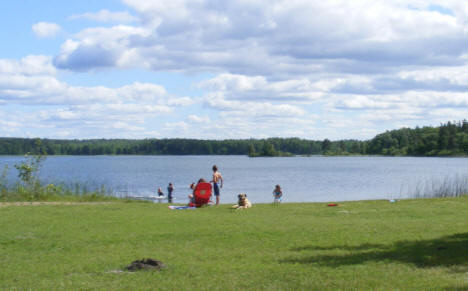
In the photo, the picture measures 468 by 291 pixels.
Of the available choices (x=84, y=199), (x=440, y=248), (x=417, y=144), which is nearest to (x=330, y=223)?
(x=440, y=248)

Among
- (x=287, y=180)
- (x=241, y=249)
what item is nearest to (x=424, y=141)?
(x=287, y=180)

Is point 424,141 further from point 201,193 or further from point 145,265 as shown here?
point 145,265

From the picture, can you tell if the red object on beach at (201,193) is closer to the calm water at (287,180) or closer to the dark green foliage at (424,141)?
the calm water at (287,180)

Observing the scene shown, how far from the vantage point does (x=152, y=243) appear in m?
13.0

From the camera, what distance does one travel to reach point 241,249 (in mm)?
11922

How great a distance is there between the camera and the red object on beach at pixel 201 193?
72.4 ft

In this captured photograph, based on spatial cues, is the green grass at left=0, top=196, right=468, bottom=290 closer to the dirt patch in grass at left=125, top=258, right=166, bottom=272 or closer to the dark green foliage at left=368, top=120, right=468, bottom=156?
the dirt patch in grass at left=125, top=258, right=166, bottom=272

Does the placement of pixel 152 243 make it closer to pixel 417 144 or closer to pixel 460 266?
pixel 460 266

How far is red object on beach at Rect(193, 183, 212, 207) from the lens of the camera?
22062 millimetres

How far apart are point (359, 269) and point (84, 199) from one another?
19.2m

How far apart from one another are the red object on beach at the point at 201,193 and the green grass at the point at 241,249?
2.51m

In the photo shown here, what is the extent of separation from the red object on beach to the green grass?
98.7 inches

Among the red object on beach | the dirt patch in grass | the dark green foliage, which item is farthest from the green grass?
the dark green foliage

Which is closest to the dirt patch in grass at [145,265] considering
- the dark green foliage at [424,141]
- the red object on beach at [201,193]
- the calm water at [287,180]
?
the red object on beach at [201,193]
